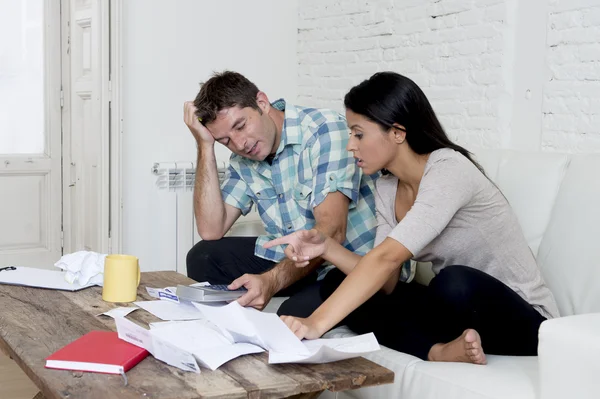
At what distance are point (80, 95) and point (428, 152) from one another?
117 inches

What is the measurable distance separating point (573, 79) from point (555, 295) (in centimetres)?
124

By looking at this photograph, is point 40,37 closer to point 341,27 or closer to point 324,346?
point 341,27

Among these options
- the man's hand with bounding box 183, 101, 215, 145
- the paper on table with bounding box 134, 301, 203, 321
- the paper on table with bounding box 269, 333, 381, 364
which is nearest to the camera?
the paper on table with bounding box 269, 333, 381, 364

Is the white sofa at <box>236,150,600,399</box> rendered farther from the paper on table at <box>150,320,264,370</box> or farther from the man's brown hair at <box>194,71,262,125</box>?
the man's brown hair at <box>194,71,262,125</box>

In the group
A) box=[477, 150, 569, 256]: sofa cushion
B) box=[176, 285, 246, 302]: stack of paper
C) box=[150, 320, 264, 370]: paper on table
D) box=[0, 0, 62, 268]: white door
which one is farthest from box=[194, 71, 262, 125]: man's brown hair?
box=[0, 0, 62, 268]: white door

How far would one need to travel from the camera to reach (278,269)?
2.34 metres

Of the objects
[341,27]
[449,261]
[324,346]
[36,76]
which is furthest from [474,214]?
[36,76]

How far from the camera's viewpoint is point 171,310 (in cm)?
195

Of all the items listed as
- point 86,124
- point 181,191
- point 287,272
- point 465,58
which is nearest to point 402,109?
point 287,272

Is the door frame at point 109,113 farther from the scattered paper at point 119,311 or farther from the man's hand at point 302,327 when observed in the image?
the man's hand at point 302,327

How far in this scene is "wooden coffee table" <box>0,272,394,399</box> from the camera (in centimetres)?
135

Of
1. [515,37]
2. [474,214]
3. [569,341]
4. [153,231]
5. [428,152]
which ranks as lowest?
[153,231]

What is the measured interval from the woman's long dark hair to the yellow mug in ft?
2.44

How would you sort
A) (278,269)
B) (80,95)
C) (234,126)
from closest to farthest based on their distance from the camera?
(278,269) → (234,126) → (80,95)
